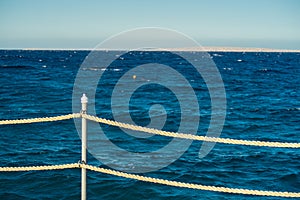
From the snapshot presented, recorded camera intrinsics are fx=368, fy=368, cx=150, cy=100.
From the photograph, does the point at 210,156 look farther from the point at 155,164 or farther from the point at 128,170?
the point at 128,170

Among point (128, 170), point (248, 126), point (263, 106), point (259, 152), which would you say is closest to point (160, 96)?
point (263, 106)

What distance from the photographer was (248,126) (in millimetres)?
20234

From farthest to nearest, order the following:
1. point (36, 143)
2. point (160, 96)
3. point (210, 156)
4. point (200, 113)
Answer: point (160, 96)
point (200, 113)
point (36, 143)
point (210, 156)

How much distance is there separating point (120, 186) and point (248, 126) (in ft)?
37.1

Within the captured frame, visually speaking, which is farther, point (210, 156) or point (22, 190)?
point (210, 156)

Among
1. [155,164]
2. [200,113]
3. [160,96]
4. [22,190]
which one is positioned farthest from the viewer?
[160,96]

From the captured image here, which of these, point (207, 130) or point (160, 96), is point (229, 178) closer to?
point (207, 130)

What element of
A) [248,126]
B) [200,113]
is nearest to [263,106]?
[200,113]

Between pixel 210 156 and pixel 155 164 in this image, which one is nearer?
pixel 155 164

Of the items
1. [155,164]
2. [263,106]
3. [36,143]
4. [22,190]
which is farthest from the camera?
[263,106]

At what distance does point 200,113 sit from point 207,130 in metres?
5.42

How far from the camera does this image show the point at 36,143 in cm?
1539

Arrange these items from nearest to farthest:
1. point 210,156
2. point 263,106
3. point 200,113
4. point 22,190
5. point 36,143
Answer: point 22,190 → point 210,156 → point 36,143 → point 200,113 → point 263,106

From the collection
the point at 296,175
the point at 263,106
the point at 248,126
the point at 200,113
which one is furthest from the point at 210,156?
the point at 263,106
